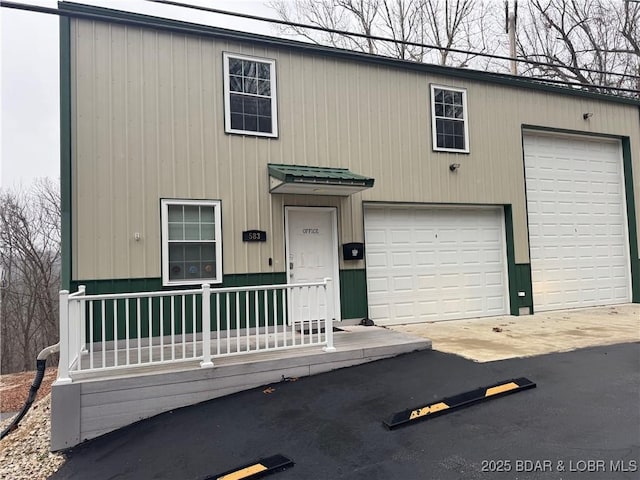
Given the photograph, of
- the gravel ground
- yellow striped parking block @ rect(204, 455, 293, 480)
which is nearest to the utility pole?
yellow striped parking block @ rect(204, 455, 293, 480)

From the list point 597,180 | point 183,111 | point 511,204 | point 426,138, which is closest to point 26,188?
point 183,111

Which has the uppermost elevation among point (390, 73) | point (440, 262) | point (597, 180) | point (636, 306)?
point (390, 73)

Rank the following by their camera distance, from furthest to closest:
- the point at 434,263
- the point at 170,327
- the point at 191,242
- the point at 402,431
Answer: the point at 434,263
the point at 191,242
the point at 170,327
the point at 402,431

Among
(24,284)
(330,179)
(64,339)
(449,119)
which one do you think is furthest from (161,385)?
(24,284)

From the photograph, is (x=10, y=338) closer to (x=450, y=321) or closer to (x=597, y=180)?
(x=450, y=321)

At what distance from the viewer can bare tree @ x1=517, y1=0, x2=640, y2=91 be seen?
1384 cm

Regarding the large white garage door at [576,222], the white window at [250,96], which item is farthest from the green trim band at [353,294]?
the large white garage door at [576,222]

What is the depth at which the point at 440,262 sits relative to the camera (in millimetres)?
7707

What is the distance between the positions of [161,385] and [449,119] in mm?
6749

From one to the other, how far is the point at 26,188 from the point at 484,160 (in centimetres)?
1765

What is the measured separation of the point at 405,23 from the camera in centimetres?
1598

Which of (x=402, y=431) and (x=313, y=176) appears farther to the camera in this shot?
(x=313, y=176)

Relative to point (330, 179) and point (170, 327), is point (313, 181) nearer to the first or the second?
point (330, 179)

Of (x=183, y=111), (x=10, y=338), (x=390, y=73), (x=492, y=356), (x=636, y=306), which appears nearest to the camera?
(x=492, y=356)
